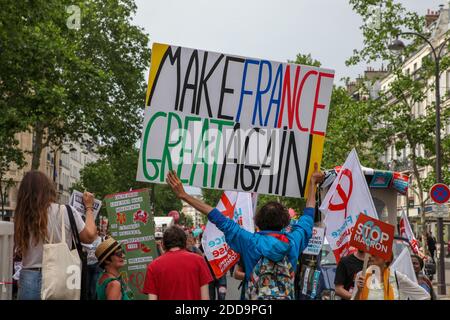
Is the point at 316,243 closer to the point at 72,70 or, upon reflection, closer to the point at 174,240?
the point at 174,240

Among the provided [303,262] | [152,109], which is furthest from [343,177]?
[152,109]

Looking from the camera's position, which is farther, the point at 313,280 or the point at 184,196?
the point at 313,280

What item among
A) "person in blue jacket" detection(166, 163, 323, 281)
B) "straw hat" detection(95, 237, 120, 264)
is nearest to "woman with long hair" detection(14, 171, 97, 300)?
"straw hat" detection(95, 237, 120, 264)

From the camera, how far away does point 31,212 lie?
5762mm

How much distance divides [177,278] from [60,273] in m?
0.92

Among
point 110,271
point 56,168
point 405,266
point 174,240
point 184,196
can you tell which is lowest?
point 110,271

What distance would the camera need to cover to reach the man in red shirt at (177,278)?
606 centimetres

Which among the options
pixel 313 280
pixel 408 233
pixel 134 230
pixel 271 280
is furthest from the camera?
pixel 408 233

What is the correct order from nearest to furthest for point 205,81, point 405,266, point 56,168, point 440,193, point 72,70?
point 205,81
point 405,266
point 440,193
point 72,70
point 56,168

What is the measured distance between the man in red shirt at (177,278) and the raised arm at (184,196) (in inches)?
17.7

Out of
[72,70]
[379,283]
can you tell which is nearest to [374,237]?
[379,283]

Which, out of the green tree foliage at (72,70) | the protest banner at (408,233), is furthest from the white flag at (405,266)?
the green tree foliage at (72,70)

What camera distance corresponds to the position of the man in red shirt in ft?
19.9

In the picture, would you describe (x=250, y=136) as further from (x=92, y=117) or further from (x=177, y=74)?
(x=92, y=117)
